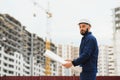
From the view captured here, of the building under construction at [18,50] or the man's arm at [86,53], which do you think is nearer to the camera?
the man's arm at [86,53]

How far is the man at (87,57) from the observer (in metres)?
7.01

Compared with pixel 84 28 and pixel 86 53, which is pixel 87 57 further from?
pixel 84 28

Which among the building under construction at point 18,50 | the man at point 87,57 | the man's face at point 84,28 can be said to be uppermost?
the building under construction at point 18,50

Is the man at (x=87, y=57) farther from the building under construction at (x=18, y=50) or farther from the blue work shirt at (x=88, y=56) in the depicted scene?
the building under construction at (x=18, y=50)

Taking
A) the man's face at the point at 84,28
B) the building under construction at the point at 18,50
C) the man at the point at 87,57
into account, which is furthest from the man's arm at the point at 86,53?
the building under construction at the point at 18,50

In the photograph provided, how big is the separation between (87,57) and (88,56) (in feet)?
0.07

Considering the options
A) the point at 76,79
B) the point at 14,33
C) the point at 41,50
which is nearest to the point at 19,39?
the point at 14,33

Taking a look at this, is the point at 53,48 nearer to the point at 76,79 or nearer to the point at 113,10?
the point at 113,10

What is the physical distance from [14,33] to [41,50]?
3620 centimetres

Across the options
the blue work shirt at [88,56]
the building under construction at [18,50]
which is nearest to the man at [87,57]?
the blue work shirt at [88,56]

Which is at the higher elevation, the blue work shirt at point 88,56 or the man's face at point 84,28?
the man's face at point 84,28

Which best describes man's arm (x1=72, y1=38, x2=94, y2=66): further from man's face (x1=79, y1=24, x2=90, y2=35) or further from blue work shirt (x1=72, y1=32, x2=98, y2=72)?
man's face (x1=79, y1=24, x2=90, y2=35)

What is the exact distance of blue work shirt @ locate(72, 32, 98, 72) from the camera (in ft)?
23.0

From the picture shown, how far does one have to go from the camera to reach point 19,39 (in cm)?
16638
